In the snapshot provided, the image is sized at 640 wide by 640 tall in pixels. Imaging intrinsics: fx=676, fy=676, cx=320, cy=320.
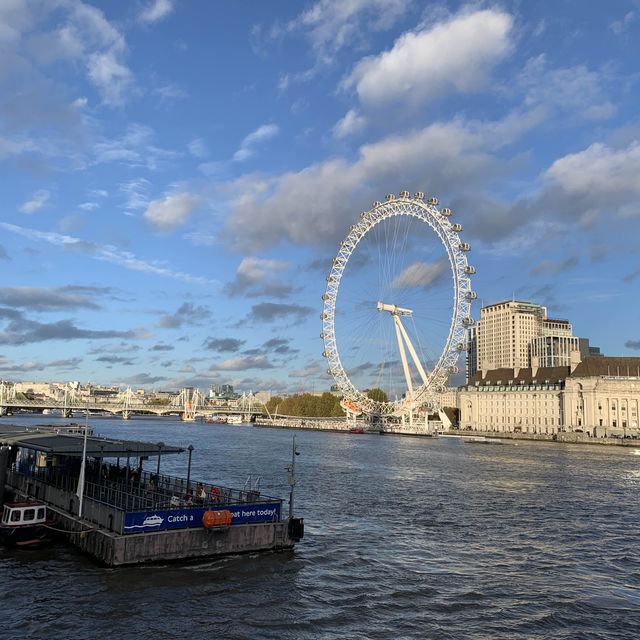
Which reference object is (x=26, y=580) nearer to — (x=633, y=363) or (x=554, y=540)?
(x=554, y=540)

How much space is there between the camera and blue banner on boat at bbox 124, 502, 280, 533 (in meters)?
25.7

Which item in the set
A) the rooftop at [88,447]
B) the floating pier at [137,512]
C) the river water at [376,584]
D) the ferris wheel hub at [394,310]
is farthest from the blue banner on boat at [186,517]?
the ferris wheel hub at [394,310]

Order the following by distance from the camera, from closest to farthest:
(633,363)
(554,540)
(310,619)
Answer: (310,619) < (554,540) < (633,363)

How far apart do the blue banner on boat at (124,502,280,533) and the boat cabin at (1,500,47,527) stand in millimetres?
6577

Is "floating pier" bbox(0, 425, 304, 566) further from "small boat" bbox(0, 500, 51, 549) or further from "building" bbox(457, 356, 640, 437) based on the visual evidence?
"building" bbox(457, 356, 640, 437)

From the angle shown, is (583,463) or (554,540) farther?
(583,463)

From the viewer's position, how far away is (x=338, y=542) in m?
33.0

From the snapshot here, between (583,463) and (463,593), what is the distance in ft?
246

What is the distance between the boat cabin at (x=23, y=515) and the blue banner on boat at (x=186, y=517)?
6.58m

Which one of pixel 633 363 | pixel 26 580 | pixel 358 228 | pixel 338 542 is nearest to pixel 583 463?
pixel 358 228

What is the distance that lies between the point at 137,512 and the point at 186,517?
7.29 ft

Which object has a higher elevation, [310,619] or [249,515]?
[249,515]

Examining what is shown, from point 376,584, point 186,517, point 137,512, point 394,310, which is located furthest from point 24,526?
point 394,310

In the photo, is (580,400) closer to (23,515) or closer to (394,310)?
(394,310)
